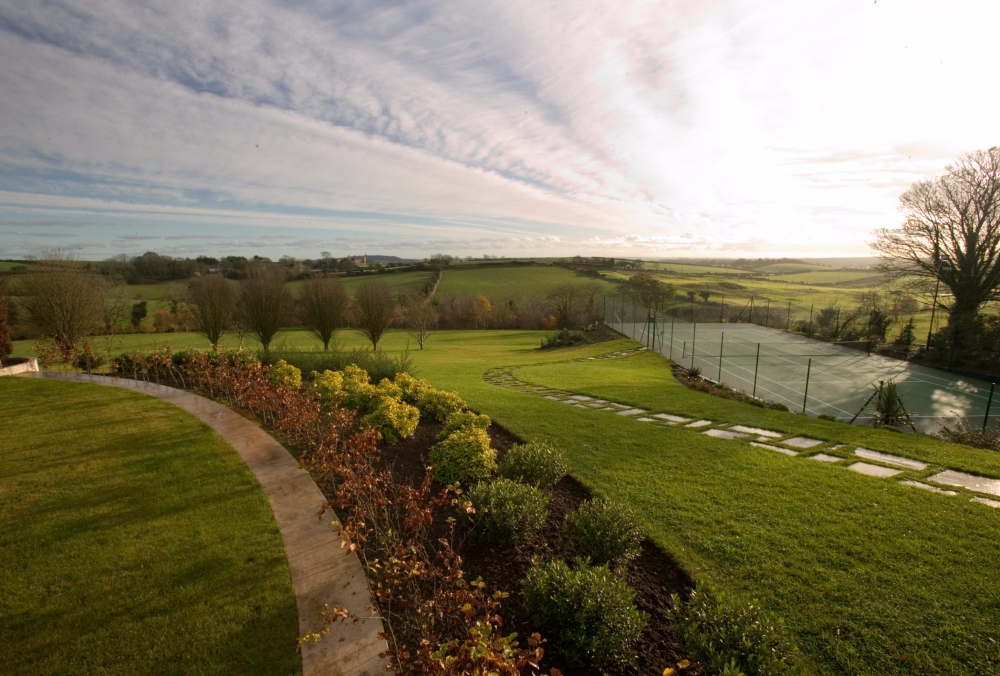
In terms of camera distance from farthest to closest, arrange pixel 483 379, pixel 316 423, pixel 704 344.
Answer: pixel 704 344, pixel 483 379, pixel 316 423

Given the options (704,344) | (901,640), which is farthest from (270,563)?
(704,344)

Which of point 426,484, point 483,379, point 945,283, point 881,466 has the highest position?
point 945,283

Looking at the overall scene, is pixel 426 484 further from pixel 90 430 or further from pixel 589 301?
pixel 589 301

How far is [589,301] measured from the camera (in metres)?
43.8

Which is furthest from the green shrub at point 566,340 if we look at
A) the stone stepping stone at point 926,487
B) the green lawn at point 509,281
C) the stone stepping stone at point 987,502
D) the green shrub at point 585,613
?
the green shrub at point 585,613

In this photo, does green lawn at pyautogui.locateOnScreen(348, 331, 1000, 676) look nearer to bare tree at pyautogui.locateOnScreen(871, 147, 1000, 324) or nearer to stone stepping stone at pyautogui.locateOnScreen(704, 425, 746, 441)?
stone stepping stone at pyautogui.locateOnScreen(704, 425, 746, 441)

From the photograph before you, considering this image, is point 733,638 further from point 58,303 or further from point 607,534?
point 58,303

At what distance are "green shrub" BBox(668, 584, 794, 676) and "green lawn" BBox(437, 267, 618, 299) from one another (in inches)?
1781

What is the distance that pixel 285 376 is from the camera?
372 inches

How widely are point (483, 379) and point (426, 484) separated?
10.8 m

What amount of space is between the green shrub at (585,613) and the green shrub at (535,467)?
180 cm

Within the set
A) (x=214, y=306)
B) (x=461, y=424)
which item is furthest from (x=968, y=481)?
(x=214, y=306)

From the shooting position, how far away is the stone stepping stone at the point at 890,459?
605 cm

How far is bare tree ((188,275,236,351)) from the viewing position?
68.2 feet
